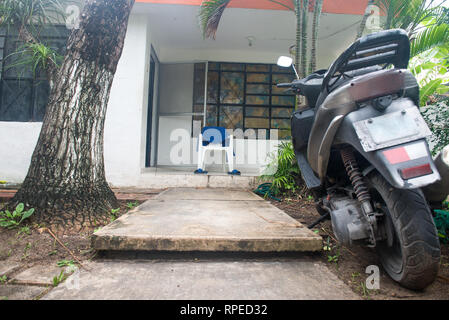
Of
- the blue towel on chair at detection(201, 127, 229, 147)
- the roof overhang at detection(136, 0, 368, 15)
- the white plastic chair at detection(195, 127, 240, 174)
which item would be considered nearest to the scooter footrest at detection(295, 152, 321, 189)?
the white plastic chair at detection(195, 127, 240, 174)

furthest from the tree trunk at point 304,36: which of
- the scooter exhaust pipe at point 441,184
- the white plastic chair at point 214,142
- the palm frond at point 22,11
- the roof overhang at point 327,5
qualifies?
the palm frond at point 22,11

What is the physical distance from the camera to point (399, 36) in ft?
4.18

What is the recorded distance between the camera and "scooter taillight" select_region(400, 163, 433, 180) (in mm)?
991

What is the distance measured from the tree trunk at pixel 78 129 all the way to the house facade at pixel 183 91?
1.98 metres

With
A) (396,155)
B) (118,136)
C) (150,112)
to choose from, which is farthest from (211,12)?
(396,155)

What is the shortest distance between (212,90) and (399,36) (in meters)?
5.35

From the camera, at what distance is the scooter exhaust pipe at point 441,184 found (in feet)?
3.40

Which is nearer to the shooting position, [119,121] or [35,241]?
[35,241]

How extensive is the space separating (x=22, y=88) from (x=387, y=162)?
5.39 metres

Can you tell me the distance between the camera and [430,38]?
139 inches

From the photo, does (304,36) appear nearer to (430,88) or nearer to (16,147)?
(430,88)

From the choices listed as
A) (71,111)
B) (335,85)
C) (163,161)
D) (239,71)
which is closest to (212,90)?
(239,71)

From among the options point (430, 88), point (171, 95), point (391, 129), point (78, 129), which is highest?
point (171, 95)
